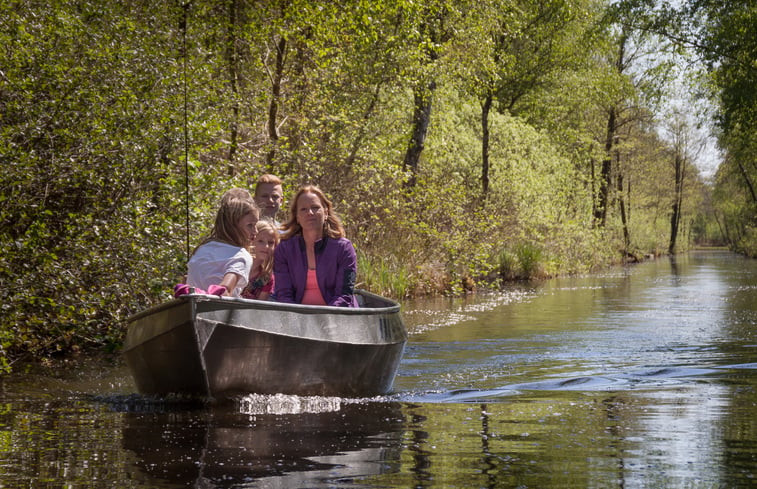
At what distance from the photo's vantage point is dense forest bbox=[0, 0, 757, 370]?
919cm

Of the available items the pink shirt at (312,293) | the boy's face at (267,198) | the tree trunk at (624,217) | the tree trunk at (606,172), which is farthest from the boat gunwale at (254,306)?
the tree trunk at (624,217)

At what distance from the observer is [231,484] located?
435 centimetres

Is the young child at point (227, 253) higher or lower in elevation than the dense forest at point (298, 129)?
lower

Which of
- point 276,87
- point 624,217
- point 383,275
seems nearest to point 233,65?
point 276,87

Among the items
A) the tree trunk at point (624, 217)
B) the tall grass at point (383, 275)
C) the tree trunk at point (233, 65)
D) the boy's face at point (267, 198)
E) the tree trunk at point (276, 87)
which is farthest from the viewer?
the tree trunk at point (624, 217)

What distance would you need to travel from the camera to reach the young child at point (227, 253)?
22.1ft

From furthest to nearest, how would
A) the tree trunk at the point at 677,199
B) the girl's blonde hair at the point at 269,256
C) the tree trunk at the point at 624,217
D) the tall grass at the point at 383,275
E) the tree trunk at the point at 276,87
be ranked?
the tree trunk at the point at 677,199 < the tree trunk at the point at 624,217 < the tall grass at the point at 383,275 < the tree trunk at the point at 276,87 < the girl's blonde hair at the point at 269,256

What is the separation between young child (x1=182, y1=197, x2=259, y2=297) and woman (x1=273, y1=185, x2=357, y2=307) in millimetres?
674

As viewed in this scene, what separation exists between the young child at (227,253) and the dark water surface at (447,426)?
871 mm

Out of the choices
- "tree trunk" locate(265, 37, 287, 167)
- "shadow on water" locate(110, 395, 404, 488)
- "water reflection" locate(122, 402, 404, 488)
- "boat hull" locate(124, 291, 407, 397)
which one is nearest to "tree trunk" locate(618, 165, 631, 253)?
"tree trunk" locate(265, 37, 287, 167)

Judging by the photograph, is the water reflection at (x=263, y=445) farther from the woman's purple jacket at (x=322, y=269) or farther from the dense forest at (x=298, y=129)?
the dense forest at (x=298, y=129)

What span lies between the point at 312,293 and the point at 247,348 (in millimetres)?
1149

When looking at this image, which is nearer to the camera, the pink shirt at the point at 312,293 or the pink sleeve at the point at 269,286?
the pink shirt at the point at 312,293

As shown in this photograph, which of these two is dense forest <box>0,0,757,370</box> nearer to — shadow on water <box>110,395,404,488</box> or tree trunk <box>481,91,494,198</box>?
tree trunk <box>481,91,494,198</box>
